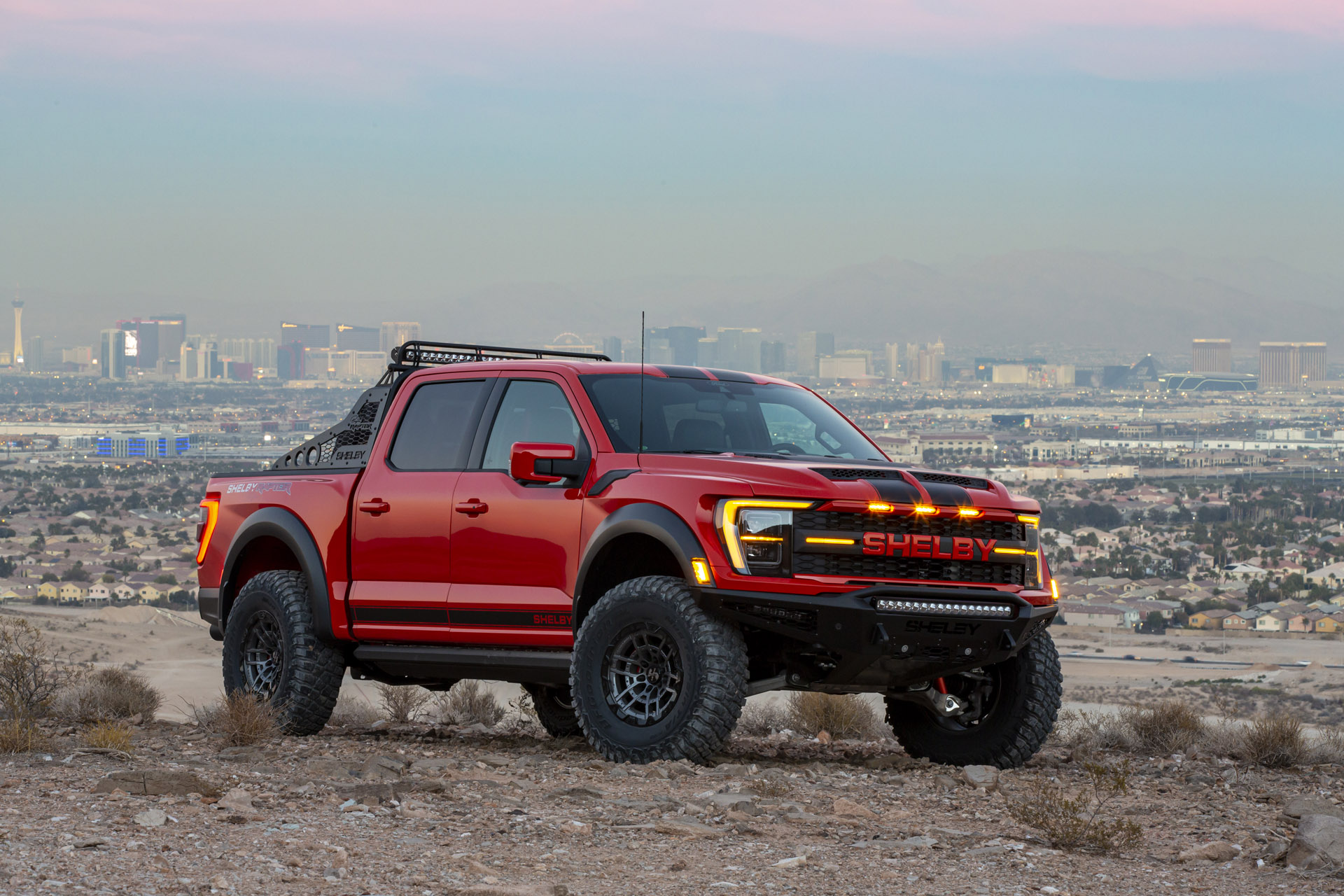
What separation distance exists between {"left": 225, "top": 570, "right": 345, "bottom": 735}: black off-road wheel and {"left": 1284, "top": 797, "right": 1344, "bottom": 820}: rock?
5.50m

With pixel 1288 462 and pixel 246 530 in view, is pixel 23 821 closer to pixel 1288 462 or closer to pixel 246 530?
pixel 246 530

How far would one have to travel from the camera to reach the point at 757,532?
7637 millimetres

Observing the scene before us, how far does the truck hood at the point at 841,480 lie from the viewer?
7625mm

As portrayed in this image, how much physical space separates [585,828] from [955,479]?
3.03 metres

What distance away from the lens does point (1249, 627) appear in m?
64.5

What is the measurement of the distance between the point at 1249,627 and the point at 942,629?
6133 centimetres

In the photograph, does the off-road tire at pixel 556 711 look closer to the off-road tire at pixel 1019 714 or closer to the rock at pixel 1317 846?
the off-road tire at pixel 1019 714

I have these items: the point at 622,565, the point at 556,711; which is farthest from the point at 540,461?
the point at 556,711

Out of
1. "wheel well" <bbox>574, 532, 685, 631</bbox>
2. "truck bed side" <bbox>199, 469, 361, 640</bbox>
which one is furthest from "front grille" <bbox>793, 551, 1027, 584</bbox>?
"truck bed side" <bbox>199, 469, 361, 640</bbox>

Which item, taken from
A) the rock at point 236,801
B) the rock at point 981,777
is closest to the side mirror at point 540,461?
the rock at point 236,801

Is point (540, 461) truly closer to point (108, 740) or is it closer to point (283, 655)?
point (283, 655)

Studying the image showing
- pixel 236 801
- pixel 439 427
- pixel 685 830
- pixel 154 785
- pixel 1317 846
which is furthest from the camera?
pixel 439 427

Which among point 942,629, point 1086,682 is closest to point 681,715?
point 942,629

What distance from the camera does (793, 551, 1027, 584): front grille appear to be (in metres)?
7.65
